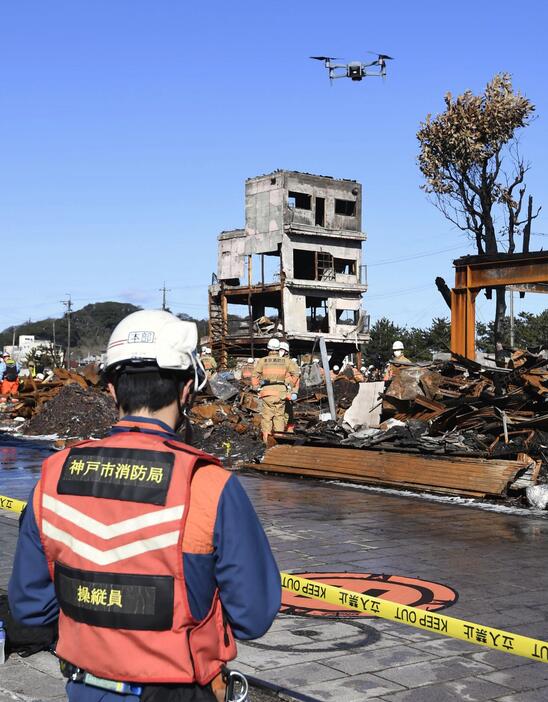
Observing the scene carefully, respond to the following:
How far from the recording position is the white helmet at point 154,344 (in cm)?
258

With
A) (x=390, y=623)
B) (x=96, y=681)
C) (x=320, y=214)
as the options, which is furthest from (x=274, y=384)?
(x=320, y=214)

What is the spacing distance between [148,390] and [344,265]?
7218cm

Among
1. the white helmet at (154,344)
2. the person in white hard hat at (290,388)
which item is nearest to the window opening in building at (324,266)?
the person in white hard hat at (290,388)

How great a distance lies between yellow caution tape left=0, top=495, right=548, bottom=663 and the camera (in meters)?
3.99

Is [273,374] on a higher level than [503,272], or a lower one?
lower

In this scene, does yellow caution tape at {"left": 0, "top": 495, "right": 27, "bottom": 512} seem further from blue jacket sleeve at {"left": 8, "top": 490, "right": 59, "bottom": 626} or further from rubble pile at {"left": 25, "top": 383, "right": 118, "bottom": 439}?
rubble pile at {"left": 25, "top": 383, "right": 118, "bottom": 439}

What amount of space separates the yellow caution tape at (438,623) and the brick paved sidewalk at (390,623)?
659mm

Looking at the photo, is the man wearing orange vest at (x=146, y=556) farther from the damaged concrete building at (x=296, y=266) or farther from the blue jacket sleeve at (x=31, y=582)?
the damaged concrete building at (x=296, y=266)

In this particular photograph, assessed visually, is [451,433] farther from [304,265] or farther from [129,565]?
[304,265]

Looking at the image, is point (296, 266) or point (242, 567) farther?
point (296, 266)

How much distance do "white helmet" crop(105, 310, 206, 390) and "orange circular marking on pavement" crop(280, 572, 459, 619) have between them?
13.5 ft

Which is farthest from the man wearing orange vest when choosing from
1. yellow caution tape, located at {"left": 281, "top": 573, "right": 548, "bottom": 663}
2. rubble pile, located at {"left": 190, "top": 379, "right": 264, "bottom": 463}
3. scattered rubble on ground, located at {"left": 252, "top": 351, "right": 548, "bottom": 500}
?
rubble pile, located at {"left": 190, "top": 379, "right": 264, "bottom": 463}

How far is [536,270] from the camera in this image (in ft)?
58.1

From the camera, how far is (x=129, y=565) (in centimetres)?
241
